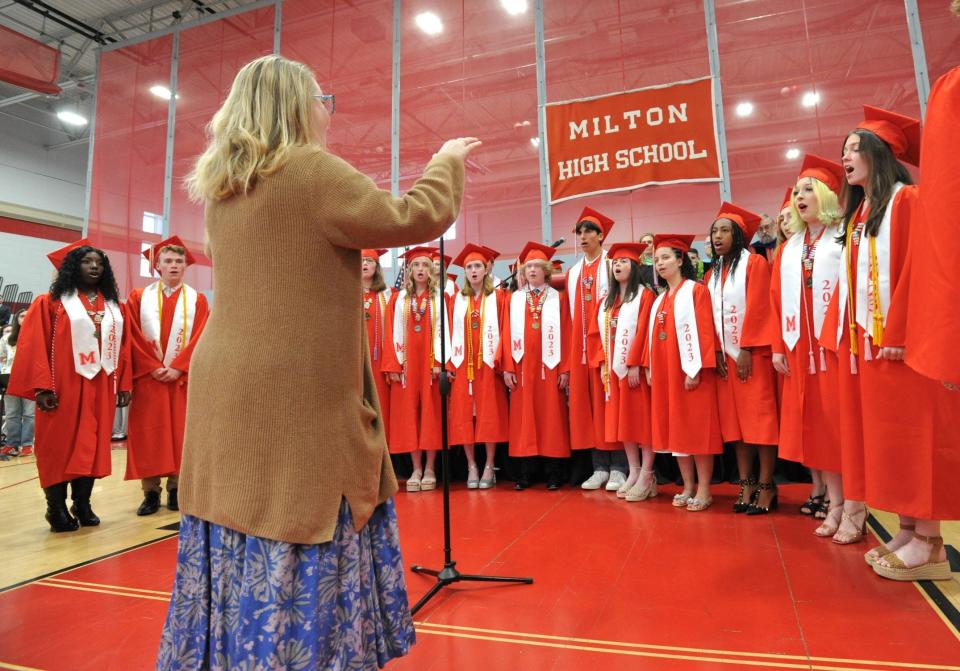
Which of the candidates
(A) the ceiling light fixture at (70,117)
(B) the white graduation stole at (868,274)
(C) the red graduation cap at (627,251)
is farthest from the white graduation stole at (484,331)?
(A) the ceiling light fixture at (70,117)

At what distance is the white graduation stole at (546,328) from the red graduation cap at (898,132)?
8.01 feet

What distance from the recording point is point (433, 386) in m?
4.79

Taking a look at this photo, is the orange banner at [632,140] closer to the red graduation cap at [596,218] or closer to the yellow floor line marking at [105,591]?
the red graduation cap at [596,218]

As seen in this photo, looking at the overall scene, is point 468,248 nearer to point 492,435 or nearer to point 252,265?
point 492,435

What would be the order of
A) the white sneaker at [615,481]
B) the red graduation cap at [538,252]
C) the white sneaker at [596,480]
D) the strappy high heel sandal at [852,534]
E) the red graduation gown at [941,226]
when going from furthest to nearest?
the red graduation cap at [538,252], the white sneaker at [596,480], the white sneaker at [615,481], the strappy high heel sandal at [852,534], the red graduation gown at [941,226]

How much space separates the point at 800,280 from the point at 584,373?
69.2 inches

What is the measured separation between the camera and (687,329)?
3.65 meters

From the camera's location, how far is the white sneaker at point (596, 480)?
4.38 meters

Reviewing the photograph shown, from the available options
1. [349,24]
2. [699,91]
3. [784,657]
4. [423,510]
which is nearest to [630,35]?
[699,91]

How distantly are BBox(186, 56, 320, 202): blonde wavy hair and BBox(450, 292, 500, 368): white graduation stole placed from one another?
3.49 meters

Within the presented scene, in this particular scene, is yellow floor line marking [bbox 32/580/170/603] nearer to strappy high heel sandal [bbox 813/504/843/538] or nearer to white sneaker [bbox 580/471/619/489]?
white sneaker [bbox 580/471/619/489]

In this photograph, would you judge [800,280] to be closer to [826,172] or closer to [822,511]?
[826,172]

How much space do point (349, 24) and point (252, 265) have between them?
758 centimetres

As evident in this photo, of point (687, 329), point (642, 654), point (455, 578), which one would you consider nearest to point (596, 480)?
point (687, 329)
